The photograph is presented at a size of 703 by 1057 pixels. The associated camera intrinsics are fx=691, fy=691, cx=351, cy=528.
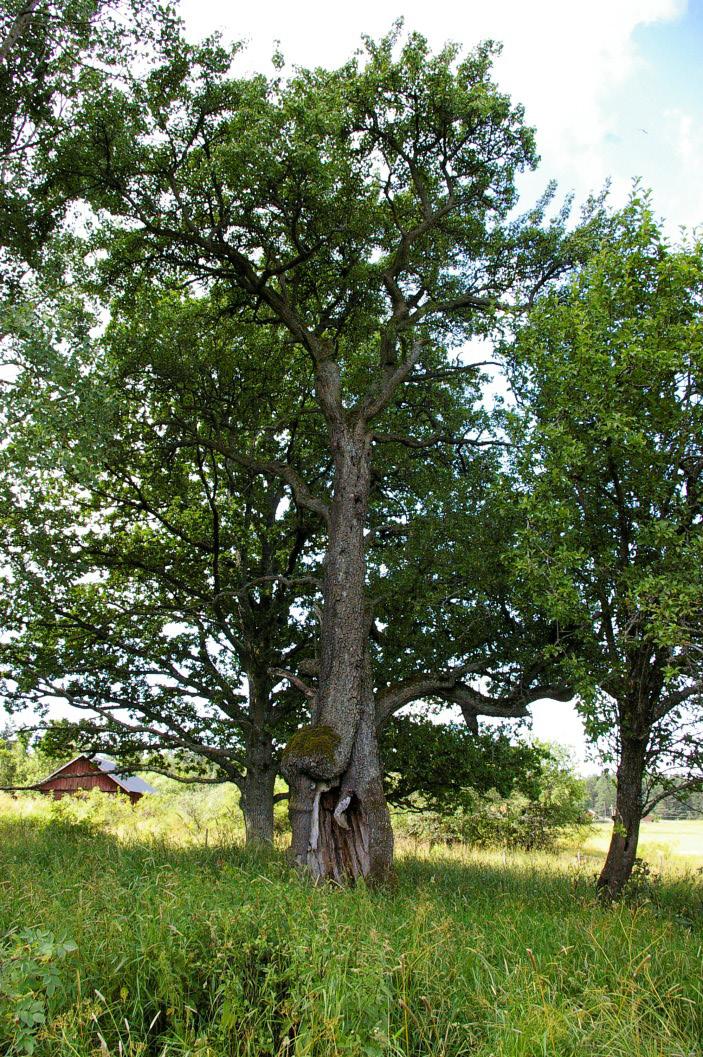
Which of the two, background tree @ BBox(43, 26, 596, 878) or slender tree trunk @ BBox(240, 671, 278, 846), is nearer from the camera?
background tree @ BBox(43, 26, 596, 878)

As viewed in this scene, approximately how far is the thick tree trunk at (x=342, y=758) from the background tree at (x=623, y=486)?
105 inches

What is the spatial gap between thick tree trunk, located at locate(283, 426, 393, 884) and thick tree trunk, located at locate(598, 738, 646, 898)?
2945 mm

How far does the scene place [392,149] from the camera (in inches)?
491

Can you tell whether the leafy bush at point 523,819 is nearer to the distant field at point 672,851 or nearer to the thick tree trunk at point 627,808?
the distant field at point 672,851

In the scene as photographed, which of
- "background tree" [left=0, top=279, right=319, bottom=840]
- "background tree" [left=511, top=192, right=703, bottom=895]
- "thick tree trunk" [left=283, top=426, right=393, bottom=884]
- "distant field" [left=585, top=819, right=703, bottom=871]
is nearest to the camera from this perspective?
"background tree" [left=511, top=192, right=703, bottom=895]

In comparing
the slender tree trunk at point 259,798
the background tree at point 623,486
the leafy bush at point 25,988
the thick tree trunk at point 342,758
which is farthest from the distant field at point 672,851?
the leafy bush at point 25,988

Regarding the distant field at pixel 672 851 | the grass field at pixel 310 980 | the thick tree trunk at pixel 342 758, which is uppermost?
the thick tree trunk at pixel 342 758

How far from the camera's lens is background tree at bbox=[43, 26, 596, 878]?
960 cm

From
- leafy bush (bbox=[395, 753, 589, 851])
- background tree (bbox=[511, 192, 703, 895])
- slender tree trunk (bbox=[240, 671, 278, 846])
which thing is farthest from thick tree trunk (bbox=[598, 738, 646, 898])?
leafy bush (bbox=[395, 753, 589, 851])

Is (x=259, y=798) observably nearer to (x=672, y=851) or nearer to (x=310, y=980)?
(x=310, y=980)

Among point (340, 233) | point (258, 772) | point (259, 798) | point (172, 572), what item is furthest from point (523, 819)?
point (340, 233)

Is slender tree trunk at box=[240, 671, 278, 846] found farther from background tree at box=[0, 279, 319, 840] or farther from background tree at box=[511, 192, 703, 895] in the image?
background tree at box=[511, 192, 703, 895]

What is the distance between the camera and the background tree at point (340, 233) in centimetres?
960

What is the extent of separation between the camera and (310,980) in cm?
412
